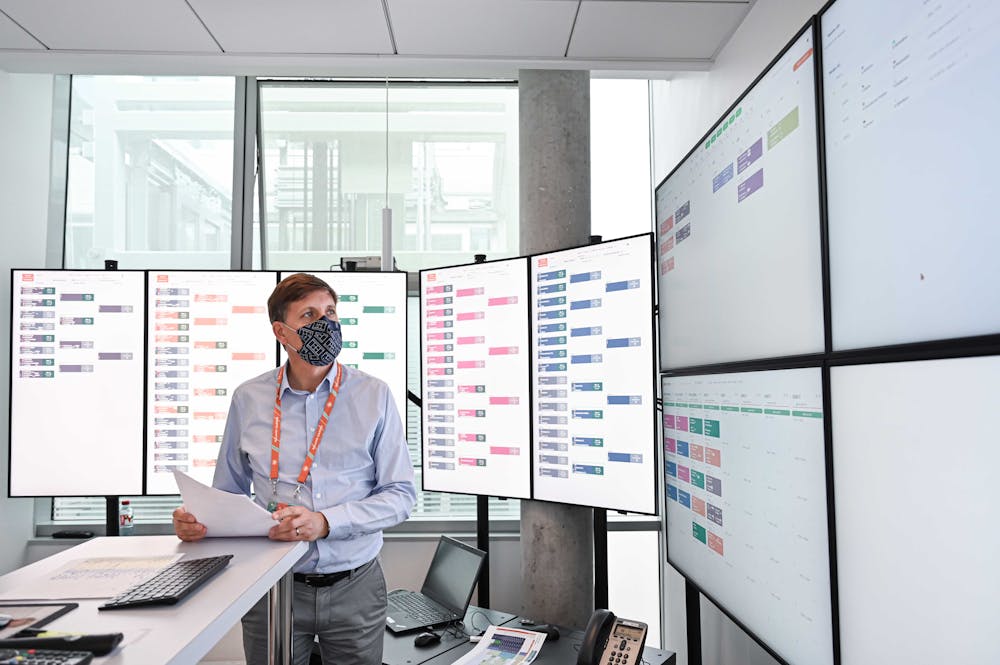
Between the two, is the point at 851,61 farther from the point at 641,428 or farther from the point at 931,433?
the point at 641,428

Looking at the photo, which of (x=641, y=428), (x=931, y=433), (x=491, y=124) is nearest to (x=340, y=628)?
(x=641, y=428)

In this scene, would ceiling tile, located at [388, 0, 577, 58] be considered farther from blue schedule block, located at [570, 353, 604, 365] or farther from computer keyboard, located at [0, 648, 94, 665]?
computer keyboard, located at [0, 648, 94, 665]

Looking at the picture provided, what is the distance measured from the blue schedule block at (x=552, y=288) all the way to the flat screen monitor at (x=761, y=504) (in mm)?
606

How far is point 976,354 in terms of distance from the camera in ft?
2.84

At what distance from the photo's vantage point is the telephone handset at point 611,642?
1.64 m

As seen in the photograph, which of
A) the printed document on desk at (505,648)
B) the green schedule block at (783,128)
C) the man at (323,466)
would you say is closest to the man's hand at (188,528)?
the man at (323,466)

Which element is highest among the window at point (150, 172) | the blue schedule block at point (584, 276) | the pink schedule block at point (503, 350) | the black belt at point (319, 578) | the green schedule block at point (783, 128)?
the window at point (150, 172)

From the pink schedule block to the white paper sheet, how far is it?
153 centimetres

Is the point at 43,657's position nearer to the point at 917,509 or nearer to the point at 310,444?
the point at 310,444

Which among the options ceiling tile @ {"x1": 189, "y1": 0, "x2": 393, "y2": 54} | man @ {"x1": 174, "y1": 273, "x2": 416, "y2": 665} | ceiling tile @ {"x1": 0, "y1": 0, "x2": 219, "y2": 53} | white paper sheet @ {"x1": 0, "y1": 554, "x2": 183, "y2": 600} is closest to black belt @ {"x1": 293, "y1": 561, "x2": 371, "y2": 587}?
man @ {"x1": 174, "y1": 273, "x2": 416, "y2": 665}

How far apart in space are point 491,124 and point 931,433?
282cm

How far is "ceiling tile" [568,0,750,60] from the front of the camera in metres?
2.09

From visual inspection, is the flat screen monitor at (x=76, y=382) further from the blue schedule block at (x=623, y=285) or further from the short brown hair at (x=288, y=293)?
the blue schedule block at (x=623, y=285)

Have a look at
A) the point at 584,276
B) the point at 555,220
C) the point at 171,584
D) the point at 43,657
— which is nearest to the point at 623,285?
the point at 584,276
